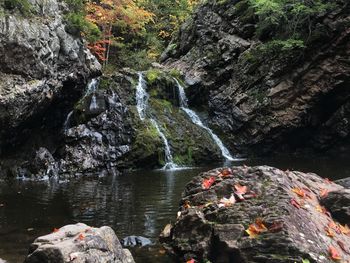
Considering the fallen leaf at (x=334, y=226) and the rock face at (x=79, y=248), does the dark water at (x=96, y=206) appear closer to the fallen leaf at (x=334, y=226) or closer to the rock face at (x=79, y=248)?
the rock face at (x=79, y=248)

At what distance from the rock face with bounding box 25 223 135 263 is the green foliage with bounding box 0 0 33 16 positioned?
12.8 metres

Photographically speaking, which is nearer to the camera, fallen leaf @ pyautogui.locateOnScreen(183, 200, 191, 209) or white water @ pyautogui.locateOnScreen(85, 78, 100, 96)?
fallen leaf @ pyautogui.locateOnScreen(183, 200, 191, 209)

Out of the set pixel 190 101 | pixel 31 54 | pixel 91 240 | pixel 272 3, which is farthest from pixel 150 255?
pixel 190 101

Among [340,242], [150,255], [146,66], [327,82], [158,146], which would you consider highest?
[146,66]

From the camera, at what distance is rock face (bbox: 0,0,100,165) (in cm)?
1645

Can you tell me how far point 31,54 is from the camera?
17.1 m

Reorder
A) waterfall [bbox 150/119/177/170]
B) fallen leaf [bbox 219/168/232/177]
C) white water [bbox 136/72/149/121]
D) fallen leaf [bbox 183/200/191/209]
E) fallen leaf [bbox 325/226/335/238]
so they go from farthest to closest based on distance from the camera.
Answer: white water [bbox 136/72/149/121] < waterfall [bbox 150/119/177/170] < fallen leaf [bbox 219/168/232/177] < fallen leaf [bbox 183/200/191/209] < fallen leaf [bbox 325/226/335/238]

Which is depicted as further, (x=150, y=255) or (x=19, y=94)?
(x=19, y=94)

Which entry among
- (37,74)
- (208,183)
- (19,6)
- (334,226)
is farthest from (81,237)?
(19,6)

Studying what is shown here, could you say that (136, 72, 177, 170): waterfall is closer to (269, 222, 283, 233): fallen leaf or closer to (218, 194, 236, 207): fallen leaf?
(218, 194, 236, 207): fallen leaf

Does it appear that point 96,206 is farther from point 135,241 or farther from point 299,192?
point 299,192

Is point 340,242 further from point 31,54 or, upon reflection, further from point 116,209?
point 31,54

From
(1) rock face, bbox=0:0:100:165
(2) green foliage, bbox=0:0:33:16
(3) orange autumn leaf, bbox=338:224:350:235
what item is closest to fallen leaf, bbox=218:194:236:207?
(3) orange autumn leaf, bbox=338:224:350:235

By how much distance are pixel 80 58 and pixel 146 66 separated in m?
11.7
